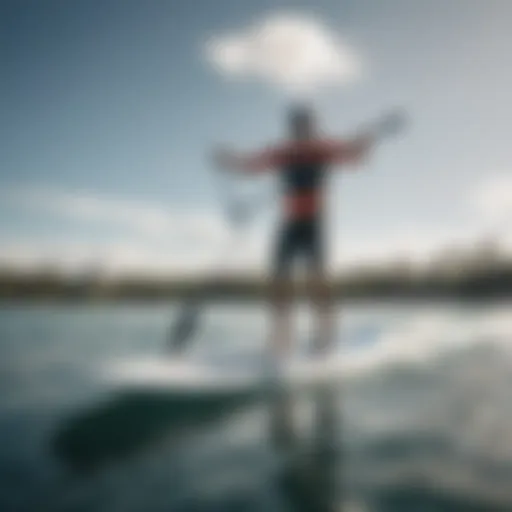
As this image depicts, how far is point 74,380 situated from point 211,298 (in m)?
0.61

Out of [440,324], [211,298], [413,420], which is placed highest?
[211,298]

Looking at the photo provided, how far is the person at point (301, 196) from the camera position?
2.16 meters

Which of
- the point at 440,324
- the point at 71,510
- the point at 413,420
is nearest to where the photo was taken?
the point at 71,510

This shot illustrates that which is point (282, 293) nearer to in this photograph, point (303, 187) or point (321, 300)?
point (321, 300)

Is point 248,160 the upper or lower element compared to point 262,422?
upper

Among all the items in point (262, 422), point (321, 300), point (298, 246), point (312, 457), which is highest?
point (298, 246)

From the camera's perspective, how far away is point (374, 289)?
220cm

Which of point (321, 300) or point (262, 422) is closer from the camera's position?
point (262, 422)

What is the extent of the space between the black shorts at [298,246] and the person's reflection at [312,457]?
0.50m

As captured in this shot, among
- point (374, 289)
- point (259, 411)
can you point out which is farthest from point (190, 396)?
point (374, 289)

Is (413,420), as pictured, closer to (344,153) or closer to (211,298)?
(211,298)

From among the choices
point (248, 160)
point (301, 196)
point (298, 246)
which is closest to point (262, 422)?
point (298, 246)

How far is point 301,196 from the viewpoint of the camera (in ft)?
7.22

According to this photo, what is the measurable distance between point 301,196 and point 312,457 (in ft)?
3.23
